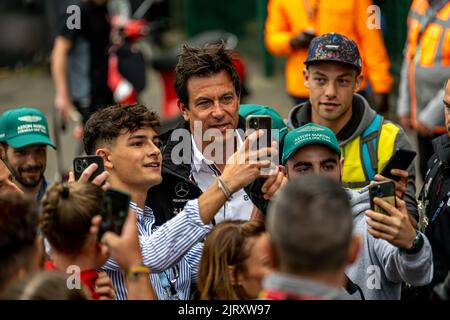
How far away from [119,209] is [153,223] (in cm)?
117

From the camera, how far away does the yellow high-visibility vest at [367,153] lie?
5160 mm

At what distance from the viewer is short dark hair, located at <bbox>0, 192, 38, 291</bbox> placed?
3.34 meters

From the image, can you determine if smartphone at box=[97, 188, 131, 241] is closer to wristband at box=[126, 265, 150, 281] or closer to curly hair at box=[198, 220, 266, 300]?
wristband at box=[126, 265, 150, 281]

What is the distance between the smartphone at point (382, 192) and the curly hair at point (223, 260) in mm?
494

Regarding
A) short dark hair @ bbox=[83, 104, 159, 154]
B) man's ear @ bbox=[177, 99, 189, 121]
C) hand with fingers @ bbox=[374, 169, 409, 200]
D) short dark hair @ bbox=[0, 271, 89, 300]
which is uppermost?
man's ear @ bbox=[177, 99, 189, 121]

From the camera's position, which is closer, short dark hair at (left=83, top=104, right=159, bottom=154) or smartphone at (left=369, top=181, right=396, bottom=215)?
smartphone at (left=369, top=181, right=396, bottom=215)

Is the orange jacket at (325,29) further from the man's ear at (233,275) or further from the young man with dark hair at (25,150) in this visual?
the man's ear at (233,275)

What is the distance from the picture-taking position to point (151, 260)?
4133mm

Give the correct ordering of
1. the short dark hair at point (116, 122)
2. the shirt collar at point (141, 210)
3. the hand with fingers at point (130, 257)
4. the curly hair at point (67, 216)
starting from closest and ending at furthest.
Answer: the hand with fingers at point (130, 257) < the curly hair at point (67, 216) < the shirt collar at point (141, 210) < the short dark hair at point (116, 122)

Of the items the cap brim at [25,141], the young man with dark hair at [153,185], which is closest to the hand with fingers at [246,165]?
the young man with dark hair at [153,185]

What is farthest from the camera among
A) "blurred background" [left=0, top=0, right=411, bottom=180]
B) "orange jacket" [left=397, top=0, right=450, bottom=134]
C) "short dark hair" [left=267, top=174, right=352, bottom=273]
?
"blurred background" [left=0, top=0, right=411, bottom=180]

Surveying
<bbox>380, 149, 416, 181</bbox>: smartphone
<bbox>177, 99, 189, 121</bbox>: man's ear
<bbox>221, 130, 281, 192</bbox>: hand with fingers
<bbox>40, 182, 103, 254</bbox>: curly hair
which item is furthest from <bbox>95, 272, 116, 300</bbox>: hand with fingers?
<bbox>177, 99, 189, 121</bbox>: man's ear

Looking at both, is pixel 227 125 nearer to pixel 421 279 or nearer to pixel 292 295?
pixel 421 279

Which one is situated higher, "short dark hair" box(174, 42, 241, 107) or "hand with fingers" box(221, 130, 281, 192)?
"short dark hair" box(174, 42, 241, 107)
